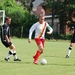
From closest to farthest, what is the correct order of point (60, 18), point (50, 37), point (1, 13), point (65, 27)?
1. point (1, 13)
2. point (50, 37)
3. point (60, 18)
4. point (65, 27)

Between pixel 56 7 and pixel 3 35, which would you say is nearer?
pixel 3 35

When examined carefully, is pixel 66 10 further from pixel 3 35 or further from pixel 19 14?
pixel 3 35

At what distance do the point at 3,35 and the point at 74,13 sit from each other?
39766 millimetres

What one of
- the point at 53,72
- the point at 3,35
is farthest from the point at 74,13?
the point at 53,72

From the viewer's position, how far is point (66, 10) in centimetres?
5272

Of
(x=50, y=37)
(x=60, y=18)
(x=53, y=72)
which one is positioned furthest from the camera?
(x=60, y=18)

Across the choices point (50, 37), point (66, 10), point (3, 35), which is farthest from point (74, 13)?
point (3, 35)

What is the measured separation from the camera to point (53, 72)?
35.0ft

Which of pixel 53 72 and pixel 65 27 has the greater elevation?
pixel 53 72

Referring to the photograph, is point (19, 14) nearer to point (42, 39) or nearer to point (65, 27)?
point (65, 27)

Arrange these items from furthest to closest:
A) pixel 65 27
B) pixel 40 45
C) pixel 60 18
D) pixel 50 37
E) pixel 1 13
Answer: pixel 65 27 < pixel 60 18 < pixel 50 37 < pixel 1 13 < pixel 40 45

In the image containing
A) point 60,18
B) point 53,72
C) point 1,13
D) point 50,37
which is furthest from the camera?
point 60,18

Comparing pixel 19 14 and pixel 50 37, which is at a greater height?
pixel 19 14

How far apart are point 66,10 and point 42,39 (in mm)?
39664
